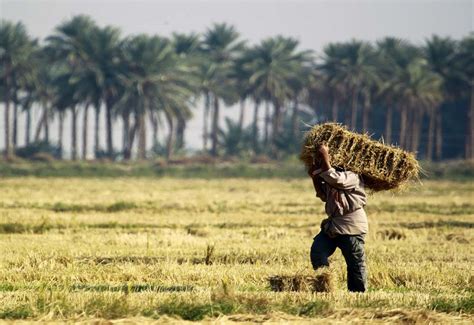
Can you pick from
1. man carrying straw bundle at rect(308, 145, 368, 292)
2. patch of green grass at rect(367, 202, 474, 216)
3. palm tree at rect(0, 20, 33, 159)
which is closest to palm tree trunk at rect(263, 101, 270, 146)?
palm tree at rect(0, 20, 33, 159)

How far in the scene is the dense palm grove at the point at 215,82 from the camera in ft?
275

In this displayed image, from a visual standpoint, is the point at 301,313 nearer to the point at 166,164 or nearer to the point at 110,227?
the point at 110,227

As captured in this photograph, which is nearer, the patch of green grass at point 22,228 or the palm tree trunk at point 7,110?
the patch of green grass at point 22,228

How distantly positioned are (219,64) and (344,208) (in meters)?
84.7

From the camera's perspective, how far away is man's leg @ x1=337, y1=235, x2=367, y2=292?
12539 mm

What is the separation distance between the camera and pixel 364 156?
43.0 ft

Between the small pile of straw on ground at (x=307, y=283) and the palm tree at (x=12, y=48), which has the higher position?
the palm tree at (x=12, y=48)

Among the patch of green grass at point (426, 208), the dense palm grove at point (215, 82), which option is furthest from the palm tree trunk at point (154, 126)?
the patch of green grass at point (426, 208)

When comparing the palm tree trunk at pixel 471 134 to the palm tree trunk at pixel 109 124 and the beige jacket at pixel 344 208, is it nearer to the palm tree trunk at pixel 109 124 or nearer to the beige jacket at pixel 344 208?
the palm tree trunk at pixel 109 124

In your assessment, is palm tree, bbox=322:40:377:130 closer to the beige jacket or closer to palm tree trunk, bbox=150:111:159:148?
palm tree trunk, bbox=150:111:159:148

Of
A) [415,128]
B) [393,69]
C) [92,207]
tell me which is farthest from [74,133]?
[92,207]

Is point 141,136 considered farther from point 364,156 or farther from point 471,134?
point 364,156

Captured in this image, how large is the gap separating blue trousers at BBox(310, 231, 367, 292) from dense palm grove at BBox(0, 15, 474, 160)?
69120 mm

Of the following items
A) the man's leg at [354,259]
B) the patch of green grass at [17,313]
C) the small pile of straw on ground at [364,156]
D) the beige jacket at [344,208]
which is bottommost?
the patch of green grass at [17,313]
